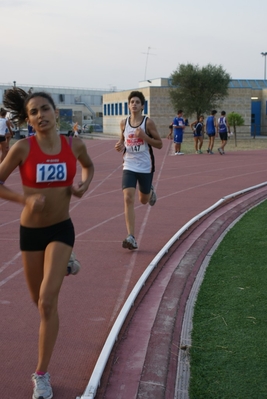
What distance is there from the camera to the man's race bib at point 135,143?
747 centimetres

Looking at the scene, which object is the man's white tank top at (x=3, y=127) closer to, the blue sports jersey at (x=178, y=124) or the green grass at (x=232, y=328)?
the blue sports jersey at (x=178, y=124)

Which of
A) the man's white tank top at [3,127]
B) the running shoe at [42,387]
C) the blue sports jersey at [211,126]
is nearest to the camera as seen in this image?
the running shoe at [42,387]

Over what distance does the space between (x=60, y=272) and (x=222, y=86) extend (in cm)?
4009

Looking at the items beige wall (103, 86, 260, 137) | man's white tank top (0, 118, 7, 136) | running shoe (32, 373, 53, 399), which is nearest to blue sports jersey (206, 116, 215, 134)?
man's white tank top (0, 118, 7, 136)

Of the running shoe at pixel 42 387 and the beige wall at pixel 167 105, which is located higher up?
the beige wall at pixel 167 105

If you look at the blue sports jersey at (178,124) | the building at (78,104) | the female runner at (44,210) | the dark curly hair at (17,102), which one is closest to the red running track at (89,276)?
the female runner at (44,210)

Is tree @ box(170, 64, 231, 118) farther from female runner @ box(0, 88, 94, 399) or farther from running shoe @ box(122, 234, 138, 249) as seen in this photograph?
female runner @ box(0, 88, 94, 399)

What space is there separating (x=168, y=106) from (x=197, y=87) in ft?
15.9

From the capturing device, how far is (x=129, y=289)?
595cm

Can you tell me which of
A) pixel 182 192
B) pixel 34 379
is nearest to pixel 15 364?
pixel 34 379

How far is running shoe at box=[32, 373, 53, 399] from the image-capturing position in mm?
3605

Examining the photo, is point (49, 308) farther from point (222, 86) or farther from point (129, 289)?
point (222, 86)

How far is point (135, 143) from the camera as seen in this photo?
7496mm

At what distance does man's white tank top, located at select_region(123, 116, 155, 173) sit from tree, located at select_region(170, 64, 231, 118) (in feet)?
113
